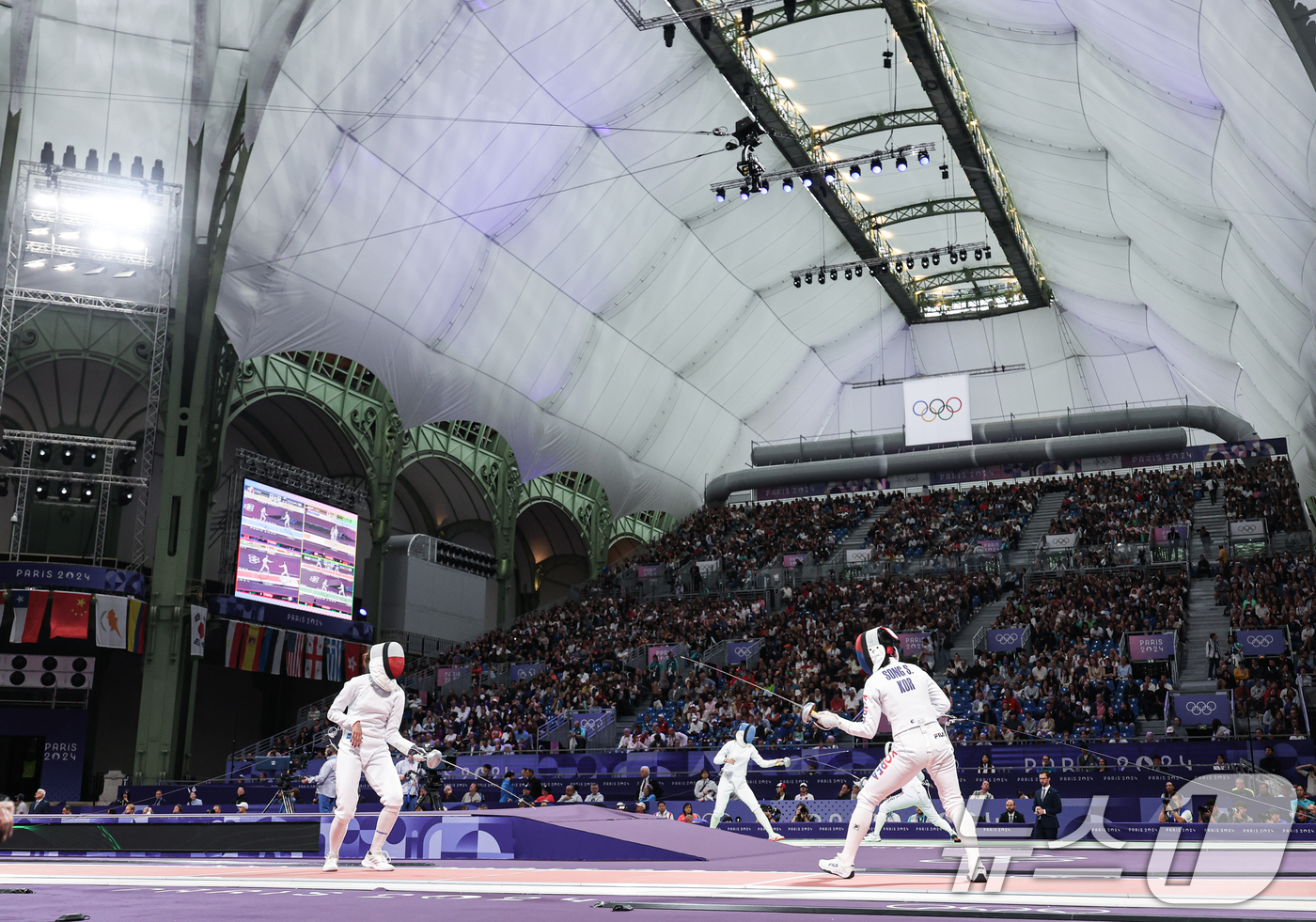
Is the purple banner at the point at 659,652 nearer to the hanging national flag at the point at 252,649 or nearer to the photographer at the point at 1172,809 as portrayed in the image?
the hanging national flag at the point at 252,649

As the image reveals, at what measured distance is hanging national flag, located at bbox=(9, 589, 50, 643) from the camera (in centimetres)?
2875

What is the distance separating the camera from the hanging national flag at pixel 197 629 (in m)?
29.9

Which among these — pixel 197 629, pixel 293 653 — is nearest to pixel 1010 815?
pixel 197 629

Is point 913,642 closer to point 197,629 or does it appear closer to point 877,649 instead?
point 197,629

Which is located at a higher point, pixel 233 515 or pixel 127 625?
pixel 233 515

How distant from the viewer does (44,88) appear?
2697 cm

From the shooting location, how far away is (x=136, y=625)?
1157 inches

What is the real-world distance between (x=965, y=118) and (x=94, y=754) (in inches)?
1285

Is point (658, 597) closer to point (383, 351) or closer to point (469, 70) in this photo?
point (383, 351)

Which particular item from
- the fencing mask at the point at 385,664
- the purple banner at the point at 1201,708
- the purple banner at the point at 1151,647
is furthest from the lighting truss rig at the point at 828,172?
the fencing mask at the point at 385,664

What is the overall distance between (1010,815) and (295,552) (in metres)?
23.4

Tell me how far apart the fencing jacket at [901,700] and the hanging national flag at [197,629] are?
24743 mm

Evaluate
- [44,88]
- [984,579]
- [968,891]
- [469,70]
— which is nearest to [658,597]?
[984,579]

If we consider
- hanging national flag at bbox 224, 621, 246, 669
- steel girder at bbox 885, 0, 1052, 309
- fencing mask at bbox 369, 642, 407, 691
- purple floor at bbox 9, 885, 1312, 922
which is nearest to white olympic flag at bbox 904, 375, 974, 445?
steel girder at bbox 885, 0, 1052, 309
